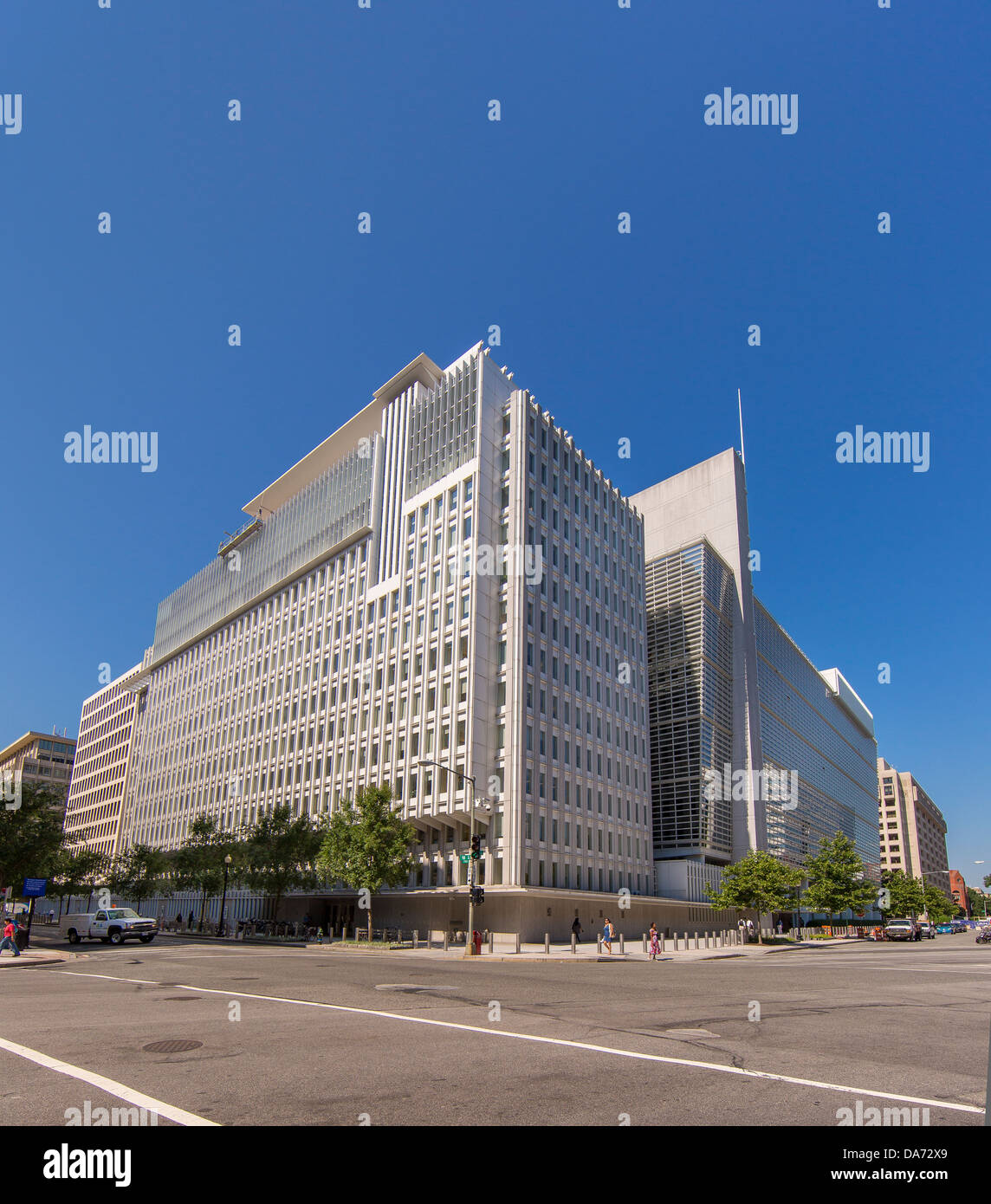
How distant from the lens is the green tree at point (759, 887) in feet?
183

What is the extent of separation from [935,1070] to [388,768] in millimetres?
51297

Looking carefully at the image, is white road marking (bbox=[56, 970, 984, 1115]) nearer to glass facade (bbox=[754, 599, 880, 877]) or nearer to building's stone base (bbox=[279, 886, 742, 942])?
building's stone base (bbox=[279, 886, 742, 942])

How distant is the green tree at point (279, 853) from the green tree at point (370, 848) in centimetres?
755

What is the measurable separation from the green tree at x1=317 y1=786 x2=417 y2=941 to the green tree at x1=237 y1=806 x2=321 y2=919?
24.8ft

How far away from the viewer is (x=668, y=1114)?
662 centimetres

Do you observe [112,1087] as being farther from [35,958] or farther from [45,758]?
[45,758]

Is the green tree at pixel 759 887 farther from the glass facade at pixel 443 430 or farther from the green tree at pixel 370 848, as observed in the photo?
the glass facade at pixel 443 430

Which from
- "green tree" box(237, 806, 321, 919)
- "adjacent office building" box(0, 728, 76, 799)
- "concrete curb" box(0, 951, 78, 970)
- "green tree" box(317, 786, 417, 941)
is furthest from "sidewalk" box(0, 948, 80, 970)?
"adjacent office building" box(0, 728, 76, 799)

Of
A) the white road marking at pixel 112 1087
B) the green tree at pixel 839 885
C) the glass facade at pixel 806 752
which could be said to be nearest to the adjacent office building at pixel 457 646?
the green tree at pixel 839 885

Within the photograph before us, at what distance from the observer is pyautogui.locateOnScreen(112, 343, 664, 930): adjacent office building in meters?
52.7
